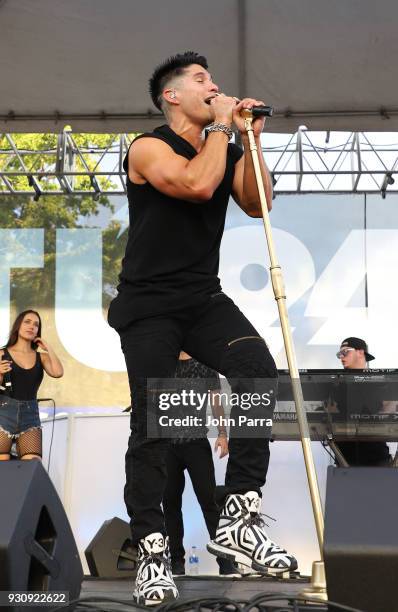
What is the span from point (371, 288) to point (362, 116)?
859 cm

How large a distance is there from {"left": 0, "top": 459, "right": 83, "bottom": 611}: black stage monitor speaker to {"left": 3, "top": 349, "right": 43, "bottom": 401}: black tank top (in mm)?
4470

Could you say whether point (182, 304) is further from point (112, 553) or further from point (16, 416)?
point (16, 416)

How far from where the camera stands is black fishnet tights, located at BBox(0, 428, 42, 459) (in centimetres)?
684

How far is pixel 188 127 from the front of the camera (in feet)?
10.5

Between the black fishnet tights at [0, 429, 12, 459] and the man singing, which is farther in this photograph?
the black fishnet tights at [0, 429, 12, 459]

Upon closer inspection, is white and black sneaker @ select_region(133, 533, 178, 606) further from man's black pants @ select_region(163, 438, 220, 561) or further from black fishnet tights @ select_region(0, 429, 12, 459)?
black fishnet tights @ select_region(0, 429, 12, 459)

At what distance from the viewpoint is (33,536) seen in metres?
2.38

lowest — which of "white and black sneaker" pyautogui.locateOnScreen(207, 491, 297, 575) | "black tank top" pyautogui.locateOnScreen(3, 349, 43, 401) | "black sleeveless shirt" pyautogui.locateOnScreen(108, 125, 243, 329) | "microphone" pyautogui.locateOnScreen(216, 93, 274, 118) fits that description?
"white and black sneaker" pyautogui.locateOnScreen(207, 491, 297, 575)

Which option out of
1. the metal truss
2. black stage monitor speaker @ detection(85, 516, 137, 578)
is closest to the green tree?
the metal truss

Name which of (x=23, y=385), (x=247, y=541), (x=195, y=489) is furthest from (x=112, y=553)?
(x=247, y=541)

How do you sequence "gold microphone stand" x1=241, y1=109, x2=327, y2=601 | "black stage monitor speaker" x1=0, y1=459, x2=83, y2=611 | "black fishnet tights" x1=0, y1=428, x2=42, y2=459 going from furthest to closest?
"black fishnet tights" x1=0, y1=428, x2=42, y2=459, "gold microphone stand" x1=241, y1=109, x2=327, y2=601, "black stage monitor speaker" x1=0, y1=459, x2=83, y2=611

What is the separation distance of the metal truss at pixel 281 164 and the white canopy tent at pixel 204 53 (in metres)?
6.53

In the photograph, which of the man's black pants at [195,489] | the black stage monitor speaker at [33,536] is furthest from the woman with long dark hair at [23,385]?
the black stage monitor speaker at [33,536]

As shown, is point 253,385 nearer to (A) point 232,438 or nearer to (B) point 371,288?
(A) point 232,438
